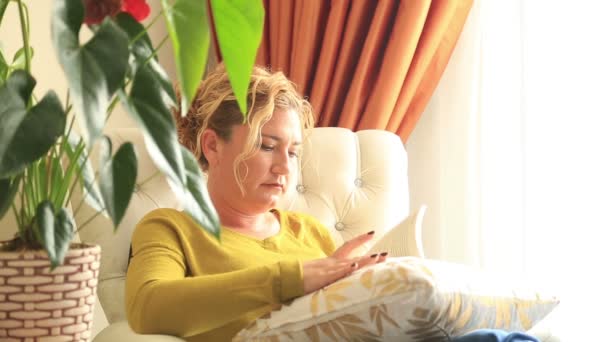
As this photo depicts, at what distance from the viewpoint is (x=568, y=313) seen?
2.17 metres

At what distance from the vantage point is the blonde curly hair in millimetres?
1636

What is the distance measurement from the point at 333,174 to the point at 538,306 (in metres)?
0.78

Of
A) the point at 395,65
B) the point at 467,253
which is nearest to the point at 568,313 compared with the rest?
the point at 467,253

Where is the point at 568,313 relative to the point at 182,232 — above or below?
below

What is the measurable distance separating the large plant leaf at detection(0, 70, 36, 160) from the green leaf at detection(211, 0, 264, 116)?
193 millimetres

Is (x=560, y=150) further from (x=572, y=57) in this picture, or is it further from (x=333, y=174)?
(x=333, y=174)

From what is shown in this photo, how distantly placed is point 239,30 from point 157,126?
0.14 meters

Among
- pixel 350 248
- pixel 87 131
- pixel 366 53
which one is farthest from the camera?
pixel 366 53

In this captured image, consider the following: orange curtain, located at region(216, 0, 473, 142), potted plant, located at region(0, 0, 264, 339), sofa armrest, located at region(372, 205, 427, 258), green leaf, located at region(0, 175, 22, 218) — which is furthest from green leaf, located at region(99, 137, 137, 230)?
orange curtain, located at region(216, 0, 473, 142)

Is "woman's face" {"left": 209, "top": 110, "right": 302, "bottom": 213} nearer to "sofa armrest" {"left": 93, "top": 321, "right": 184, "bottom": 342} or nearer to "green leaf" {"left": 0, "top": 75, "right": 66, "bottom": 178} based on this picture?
"sofa armrest" {"left": 93, "top": 321, "right": 184, "bottom": 342}

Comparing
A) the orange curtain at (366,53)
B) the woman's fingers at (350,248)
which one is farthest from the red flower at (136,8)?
the orange curtain at (366,53)

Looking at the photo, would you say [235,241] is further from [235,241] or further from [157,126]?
[157,126]

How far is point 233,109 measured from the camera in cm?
170

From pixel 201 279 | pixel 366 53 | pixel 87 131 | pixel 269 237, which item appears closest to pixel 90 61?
pixel 87 131
